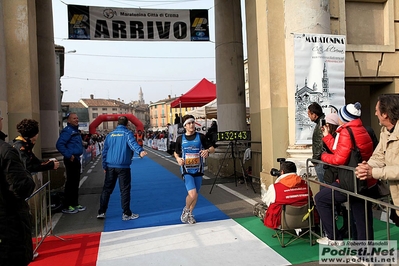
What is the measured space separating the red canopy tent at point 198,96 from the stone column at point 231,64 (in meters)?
5.64

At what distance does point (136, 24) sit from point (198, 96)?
567 cm

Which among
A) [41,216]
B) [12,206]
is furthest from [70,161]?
[12,206]

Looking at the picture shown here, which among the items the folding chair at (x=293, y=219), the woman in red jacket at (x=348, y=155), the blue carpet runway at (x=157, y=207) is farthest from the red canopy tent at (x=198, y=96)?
the woman in red jacket at (x=348, y=155)

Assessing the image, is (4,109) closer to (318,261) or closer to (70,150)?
(70,150)

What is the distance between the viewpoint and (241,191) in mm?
8273

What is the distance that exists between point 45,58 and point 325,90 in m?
7.97

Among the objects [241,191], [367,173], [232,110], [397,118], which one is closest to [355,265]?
[367,173]

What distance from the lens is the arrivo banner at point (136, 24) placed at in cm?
1175

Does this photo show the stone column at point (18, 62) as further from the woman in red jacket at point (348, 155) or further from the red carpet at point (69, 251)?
the woman in red jacket at point (348, 155)

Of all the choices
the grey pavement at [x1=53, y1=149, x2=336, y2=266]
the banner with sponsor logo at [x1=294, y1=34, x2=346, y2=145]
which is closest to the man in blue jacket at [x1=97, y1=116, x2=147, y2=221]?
the grey pavement at [x1=53, y1=149, x2=336, y2=266]

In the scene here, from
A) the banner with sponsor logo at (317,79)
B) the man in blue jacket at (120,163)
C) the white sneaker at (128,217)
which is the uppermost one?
the banner with sponsor logo at (317,79)

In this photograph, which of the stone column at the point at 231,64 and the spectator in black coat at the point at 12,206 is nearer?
the spectator in black coat at the point at 12,206

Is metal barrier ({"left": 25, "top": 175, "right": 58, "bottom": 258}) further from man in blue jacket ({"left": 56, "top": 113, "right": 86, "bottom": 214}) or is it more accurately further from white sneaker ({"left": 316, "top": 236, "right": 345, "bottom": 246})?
white sneaker ({"left": 316, "top": 236, "right": 345, "bottom": 246})

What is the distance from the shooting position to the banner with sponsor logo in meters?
6.41
